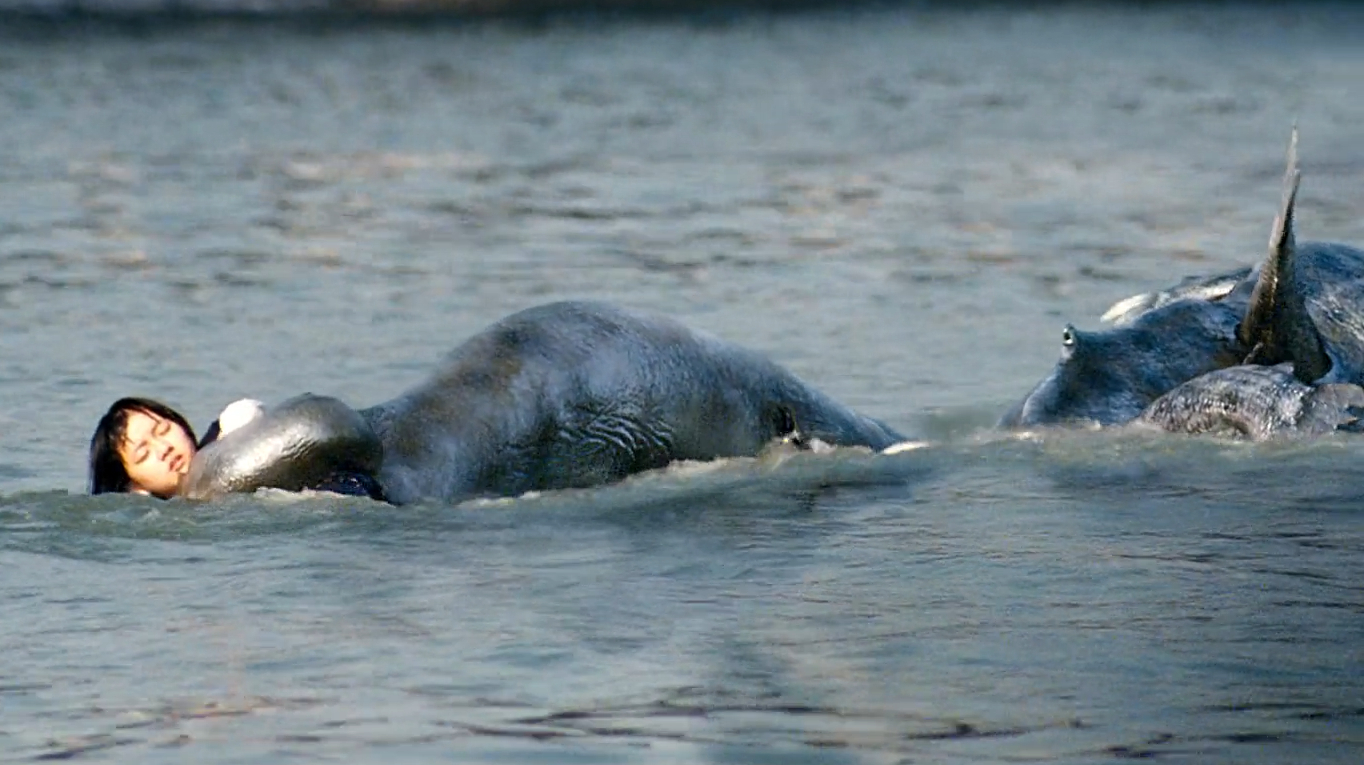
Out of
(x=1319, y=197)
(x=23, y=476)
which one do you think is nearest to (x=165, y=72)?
(x=1319, y=197)

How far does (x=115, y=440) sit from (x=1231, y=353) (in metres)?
3.99

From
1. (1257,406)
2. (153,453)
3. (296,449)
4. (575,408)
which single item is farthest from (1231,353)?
(153,453)

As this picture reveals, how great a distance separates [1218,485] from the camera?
819 cm

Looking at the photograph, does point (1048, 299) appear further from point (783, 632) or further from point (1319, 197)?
point (783, 632)

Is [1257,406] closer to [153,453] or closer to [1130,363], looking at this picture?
[1130,363]

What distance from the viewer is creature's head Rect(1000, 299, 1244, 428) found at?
910 cm

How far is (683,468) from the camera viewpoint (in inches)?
311

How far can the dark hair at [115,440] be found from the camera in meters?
7.77

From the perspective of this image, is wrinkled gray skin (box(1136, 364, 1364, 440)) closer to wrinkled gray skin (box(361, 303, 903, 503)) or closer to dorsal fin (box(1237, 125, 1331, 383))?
dorsal fin (box(1237, 125, 1331, 383))

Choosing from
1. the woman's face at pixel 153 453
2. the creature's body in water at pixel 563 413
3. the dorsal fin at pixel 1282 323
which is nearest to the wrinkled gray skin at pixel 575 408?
the creature's body in water at pixel 563 413

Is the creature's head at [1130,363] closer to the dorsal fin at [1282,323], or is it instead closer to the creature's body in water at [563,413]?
the dorsal fin at [1282,323]

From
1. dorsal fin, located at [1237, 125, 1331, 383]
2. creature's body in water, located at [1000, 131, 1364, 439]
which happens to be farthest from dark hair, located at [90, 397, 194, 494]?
dorsal fin, located at [1237, 125, 1331, 383]

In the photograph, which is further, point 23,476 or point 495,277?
point 495,277

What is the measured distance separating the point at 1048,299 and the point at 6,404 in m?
5.63
